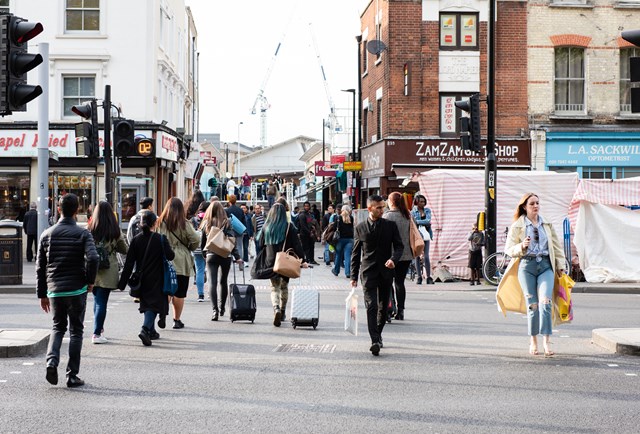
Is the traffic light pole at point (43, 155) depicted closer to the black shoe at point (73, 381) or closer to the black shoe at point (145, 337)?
the black shoe at point (145, 337)

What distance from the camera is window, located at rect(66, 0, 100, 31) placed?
3162 centimetres

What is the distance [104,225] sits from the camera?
36.6ft

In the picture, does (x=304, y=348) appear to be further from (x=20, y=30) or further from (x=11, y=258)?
(x=11, y=258)

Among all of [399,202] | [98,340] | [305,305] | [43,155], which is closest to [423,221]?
[399,202]

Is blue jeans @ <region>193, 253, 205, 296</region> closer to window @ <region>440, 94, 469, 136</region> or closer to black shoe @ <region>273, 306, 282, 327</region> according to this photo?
black shoe @ <region>273, 306, 282, 327</region>

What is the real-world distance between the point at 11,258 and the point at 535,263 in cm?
1216

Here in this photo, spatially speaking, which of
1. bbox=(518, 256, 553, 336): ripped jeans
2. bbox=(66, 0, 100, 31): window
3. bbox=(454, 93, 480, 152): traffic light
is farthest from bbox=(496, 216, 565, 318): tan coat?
bbox=(66, 0, 100, 31): window

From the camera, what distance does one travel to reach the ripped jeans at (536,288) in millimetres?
10375

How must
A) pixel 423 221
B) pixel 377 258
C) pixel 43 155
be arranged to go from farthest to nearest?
pixel 423 221, pixel 43 155, pixel 377 258

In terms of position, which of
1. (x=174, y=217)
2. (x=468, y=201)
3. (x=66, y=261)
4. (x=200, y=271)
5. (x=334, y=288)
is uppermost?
(x=468, y=201)

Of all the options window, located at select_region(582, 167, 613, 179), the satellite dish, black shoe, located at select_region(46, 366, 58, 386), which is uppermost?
the satellite dish

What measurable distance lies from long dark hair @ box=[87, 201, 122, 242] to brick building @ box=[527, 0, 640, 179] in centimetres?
2222

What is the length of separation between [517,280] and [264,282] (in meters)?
11.3

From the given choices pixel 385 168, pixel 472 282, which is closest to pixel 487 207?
pixel 472 282
